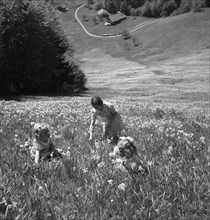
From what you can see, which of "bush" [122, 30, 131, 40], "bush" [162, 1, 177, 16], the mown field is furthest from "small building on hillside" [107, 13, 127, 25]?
the mown field

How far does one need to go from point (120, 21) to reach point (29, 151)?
16370 cm

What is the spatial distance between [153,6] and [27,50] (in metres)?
126

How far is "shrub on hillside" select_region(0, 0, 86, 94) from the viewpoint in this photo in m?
37.4

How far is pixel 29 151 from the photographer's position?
6645mm

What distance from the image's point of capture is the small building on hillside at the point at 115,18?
162400 mm

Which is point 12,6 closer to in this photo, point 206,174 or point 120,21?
point 206,174

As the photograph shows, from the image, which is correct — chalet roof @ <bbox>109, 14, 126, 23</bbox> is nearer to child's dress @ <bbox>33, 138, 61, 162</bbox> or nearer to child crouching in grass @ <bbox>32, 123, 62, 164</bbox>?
child crouching in grass @ <bbox>32, 123, 62, 164</bbox>

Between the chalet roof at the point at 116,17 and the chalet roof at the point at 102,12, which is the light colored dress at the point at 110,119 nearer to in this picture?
the chalet roof at the point at 116,17

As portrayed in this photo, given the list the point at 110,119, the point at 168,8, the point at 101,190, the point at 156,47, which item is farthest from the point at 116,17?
the point at 101,190

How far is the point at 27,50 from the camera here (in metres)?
39.1

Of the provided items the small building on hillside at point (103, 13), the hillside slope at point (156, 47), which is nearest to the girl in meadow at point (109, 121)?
the hillside slope at point (156, 47)

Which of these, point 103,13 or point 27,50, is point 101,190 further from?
point 103,13

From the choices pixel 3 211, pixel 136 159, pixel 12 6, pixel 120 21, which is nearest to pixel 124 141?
pixel 136 159

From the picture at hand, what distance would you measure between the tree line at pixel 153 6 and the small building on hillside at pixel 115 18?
5604 mm
